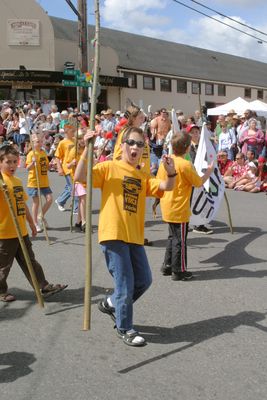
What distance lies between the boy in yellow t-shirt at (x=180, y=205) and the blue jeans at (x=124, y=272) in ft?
5.22

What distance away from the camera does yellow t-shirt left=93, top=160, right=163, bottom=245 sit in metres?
3.94

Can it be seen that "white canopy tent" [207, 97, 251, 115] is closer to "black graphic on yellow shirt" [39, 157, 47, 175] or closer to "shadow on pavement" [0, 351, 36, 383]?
"black graphic on yellow shirt" [39, 157, 47, 175]

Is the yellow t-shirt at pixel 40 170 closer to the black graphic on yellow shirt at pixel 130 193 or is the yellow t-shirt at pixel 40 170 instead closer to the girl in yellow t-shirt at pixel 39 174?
the girl in yellow t-shirt at pixel 39 174

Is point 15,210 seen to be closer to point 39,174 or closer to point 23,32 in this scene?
point 39,174

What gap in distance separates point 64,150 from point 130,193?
5085 mm

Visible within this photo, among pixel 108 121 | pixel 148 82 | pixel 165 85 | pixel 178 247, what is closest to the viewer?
pixel 178 247

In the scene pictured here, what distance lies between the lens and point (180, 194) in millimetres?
5727

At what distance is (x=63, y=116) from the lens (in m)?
18.8

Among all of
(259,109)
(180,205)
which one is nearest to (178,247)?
(180,205)

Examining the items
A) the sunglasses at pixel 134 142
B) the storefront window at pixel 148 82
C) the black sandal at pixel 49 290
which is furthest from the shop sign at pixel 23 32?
the sunglasses at pixel 134 142

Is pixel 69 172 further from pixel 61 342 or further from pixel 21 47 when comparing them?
pixel 21 47

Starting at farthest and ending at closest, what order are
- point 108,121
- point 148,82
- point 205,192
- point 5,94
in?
point 148,82, point 5,94, point 108,121, point 205,192

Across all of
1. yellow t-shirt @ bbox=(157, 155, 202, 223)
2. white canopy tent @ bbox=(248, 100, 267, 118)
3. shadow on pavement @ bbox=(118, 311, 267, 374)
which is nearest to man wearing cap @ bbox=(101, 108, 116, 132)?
white canopy tent @ bbox=(248, 100, 267, 118)

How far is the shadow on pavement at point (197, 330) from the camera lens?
409cm
